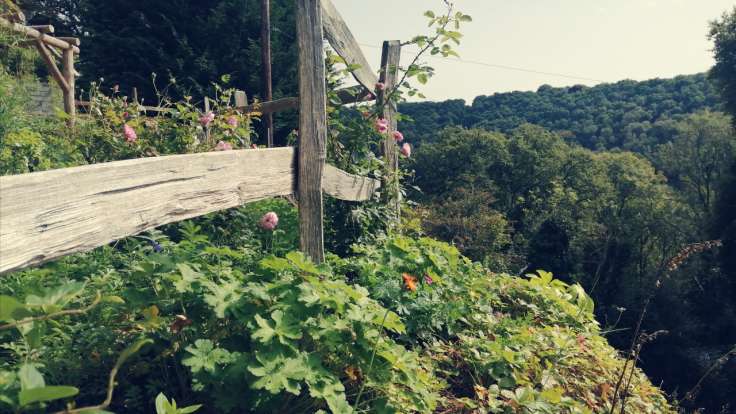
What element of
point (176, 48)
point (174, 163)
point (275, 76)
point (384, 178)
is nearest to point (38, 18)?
point (176, 48)

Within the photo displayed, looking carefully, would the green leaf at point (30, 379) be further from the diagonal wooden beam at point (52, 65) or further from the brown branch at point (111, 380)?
the diagonal wooden beam at point (52, 65)

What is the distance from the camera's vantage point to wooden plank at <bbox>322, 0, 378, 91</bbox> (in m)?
3.17

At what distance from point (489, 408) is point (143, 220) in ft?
5.50

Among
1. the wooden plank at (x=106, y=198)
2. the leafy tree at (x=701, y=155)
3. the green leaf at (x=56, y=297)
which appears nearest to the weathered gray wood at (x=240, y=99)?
the wooden plank at (x=106, y=198)

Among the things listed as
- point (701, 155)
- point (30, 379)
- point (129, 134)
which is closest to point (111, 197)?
point (30, 379)

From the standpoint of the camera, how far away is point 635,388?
10.3ft

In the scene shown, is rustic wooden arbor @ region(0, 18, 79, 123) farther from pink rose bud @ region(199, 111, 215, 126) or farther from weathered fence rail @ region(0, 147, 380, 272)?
weathered fence rail @ region(0, 147, 380, 272)

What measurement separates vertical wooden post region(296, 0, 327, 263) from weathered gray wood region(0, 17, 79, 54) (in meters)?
4.80

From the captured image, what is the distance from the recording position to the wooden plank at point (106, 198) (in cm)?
126

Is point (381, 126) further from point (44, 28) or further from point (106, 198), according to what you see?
point (44, 28)

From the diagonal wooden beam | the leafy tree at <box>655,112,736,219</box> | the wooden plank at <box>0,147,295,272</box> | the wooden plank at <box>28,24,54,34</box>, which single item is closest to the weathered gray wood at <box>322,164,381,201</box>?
the wooden plank at <box>0,147,295,272</box>

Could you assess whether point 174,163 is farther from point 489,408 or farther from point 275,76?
point 275,76

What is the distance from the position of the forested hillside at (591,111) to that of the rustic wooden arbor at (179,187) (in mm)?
41379

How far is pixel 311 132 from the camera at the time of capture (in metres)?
2.88
